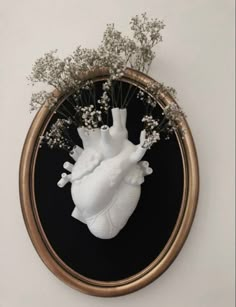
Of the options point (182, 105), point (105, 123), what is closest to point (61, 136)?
point (105, 123)

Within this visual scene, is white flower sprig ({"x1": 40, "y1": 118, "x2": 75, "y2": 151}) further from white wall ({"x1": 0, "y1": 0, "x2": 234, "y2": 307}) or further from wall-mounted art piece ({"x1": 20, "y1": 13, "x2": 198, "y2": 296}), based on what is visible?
white wall ({"x1": 0, "y1": 0, "x2": 234, "y2": 307})

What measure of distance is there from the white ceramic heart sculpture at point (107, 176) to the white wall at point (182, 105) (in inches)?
7.9

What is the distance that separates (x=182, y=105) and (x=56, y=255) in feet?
1.79

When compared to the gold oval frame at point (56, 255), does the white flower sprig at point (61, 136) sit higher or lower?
higher

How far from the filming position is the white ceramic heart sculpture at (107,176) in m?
1.09

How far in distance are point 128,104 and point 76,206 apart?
31 centimetres

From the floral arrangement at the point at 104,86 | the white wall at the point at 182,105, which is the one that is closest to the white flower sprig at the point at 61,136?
the floral arrangement at the point at 104,86

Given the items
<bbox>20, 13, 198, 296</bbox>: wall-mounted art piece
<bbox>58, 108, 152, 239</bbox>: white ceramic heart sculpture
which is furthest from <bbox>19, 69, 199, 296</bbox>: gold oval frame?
<bbox>58, 108, 152, 239</bbox>: white ceramic heart sculpture

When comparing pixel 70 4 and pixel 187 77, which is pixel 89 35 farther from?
pixel 187 77

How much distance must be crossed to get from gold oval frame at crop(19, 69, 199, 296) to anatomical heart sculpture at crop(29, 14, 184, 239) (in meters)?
0.03

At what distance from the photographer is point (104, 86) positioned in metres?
1.08

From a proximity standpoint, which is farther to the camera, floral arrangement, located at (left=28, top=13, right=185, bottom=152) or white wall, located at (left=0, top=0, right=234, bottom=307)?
white wall, located at (left=0, top=0, right=234, bottom=307)

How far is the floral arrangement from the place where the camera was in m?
1.07

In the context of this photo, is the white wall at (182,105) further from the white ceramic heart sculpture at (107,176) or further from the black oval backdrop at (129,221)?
the white ceramic heart sculpture at (107,176)
